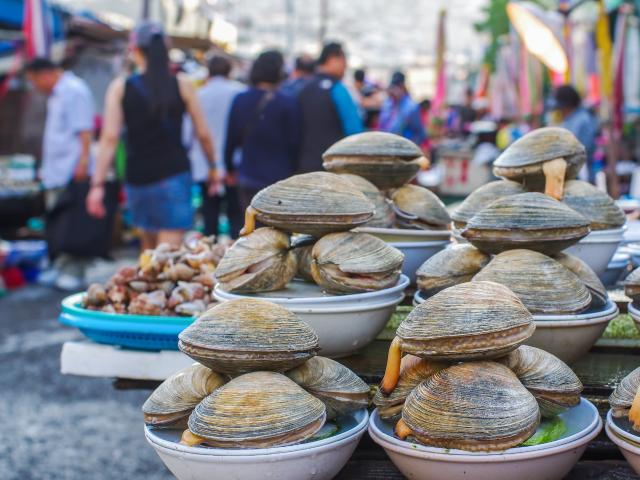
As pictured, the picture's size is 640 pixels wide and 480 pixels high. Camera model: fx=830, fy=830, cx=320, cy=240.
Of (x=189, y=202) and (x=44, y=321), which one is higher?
(x=189, y=202)

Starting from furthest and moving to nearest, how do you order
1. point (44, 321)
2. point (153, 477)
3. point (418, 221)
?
point (44, 321) → point (153, 477) → point (418, 221)

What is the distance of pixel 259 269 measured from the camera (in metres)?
1.62

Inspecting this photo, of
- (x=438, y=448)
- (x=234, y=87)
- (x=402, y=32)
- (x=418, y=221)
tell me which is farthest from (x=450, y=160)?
(x=402, y=32)

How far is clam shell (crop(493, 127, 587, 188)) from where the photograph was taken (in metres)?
1.80

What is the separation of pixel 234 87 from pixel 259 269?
210 inches

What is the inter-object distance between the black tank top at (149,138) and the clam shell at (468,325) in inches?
139

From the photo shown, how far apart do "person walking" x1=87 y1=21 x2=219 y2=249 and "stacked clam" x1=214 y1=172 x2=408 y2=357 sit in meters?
3.02

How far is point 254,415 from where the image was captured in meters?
1.20

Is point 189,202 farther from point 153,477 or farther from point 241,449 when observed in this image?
point 241,449

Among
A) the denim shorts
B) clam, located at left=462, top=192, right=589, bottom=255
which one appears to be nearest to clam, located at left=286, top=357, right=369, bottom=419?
clam, located at left=462, top=192, right=589, bottom=255

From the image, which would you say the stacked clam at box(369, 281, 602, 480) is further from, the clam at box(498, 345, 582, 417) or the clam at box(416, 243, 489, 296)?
the clam at box(416, 243, 489, 296)

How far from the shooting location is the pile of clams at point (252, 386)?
121 centimetres

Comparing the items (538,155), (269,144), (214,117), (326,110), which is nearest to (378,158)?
(538,155)

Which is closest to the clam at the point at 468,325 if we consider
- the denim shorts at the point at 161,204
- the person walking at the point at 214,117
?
the denim shorts at the point at 161,204
